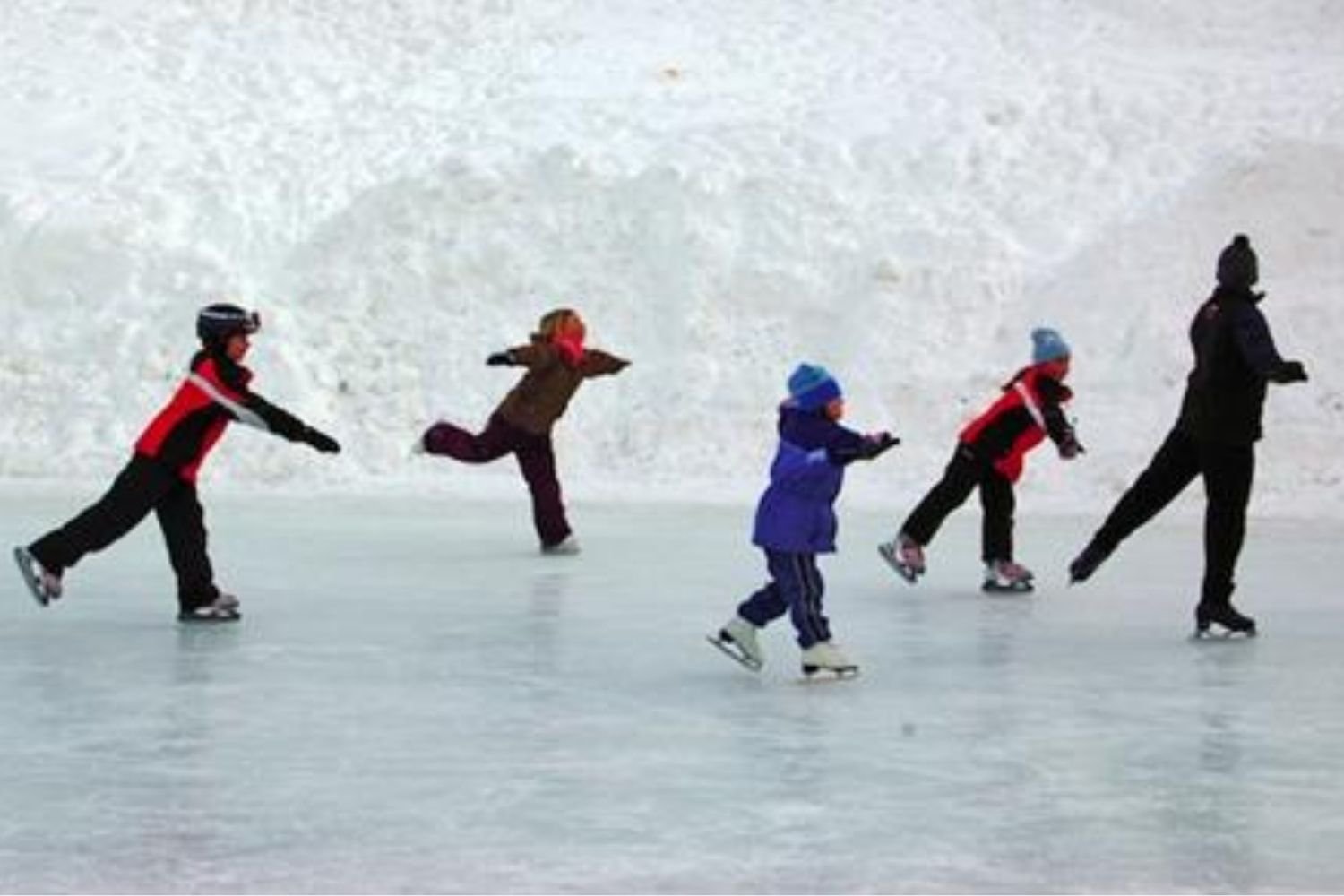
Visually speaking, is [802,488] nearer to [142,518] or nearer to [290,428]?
[290,428]

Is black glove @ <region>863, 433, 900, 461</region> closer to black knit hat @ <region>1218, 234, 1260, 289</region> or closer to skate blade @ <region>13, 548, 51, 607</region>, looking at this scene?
black knit hat @ <region>1218, 234, 1260, 289</region>

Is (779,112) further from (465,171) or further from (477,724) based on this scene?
(477,724)

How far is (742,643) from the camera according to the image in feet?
31.6

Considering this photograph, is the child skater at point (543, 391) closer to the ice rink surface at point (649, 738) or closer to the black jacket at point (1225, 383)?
the ice rink surface at point (649, 738)

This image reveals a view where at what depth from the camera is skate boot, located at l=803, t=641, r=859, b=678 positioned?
30.6 ft

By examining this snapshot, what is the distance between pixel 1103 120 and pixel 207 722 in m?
19.6

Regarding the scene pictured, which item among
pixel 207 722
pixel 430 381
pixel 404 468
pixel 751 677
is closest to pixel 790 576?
pixel 751 677

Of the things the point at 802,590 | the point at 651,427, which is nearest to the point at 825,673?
the point at 802,590

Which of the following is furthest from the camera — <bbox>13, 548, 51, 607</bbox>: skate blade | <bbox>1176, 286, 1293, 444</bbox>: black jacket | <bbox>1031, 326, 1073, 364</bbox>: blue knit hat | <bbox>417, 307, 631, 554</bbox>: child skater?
<bbox>417, 307, 631, 554</bbox>: child skater

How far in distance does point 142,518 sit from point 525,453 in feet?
14.4

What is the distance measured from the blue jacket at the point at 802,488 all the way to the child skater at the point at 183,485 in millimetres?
2738

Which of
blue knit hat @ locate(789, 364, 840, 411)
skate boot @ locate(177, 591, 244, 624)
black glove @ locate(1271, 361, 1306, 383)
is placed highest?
black glove @ locate(1271, 361, 1306, 383)

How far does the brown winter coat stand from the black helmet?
173 inches

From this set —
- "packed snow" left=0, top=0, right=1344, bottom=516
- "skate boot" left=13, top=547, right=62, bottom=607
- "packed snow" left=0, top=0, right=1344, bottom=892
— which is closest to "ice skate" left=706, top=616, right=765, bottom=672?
"packed snow" left=0, top=0, right=1344, bottom=892
